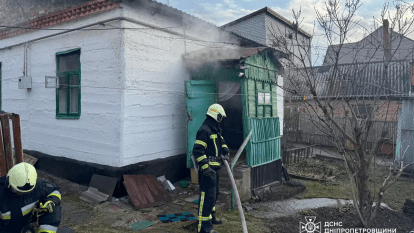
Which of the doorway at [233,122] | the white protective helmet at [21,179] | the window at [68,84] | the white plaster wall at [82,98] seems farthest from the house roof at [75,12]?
the white protective helmet at [21,179]

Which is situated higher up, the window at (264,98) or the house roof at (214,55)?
the house roof at (214,55)

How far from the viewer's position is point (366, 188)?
5.23 m

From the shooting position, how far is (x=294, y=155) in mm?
11609

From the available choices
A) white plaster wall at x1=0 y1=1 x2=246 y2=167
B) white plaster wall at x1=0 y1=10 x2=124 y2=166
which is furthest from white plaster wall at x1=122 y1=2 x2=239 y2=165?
white plaster wall at x1=0 y1=10 x2=124 y2=166

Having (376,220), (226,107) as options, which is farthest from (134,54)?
(376,220)

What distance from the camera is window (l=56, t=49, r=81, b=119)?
7.84 metres

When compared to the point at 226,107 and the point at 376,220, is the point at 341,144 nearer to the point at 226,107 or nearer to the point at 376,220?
the point at 376,220

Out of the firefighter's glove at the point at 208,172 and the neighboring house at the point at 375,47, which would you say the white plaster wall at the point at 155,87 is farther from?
the neighboring house at the point at 375,47

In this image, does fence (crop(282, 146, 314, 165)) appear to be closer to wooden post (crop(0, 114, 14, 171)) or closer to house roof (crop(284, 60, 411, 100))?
house roof (crop(284, 60, 411, 100))

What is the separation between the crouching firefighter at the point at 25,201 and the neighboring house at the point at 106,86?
141 inches

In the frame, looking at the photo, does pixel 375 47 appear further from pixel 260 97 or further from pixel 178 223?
pixel 178 223

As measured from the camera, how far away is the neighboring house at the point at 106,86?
703cm

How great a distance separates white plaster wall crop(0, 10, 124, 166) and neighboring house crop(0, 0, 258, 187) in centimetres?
2

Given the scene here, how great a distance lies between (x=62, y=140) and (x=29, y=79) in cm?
225
